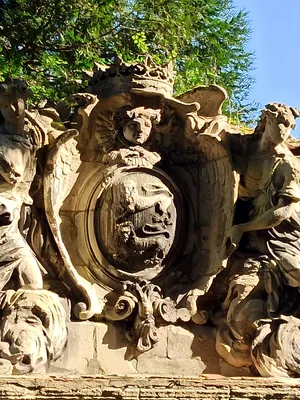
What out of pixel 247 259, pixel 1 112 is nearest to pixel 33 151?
pixel 1 112

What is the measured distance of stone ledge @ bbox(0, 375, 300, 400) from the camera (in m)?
7.17

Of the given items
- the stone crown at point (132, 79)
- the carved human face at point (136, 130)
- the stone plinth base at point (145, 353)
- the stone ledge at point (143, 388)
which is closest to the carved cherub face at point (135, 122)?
the carved human face at point (136, 130)

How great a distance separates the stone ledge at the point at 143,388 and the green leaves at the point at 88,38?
527cm

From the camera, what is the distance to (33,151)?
26.8 ft

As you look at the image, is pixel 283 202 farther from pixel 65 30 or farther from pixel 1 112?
pixel 65 30

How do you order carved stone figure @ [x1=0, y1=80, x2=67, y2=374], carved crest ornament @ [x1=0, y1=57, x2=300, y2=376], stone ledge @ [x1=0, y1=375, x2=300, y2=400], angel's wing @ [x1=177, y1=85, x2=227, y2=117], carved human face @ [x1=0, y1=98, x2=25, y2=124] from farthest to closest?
angel's wing @ [x1=177, y1=85, x2=227, y2=117]
carved human face @ [x1=0, y1=98, x2=25, y2=124]
carved crest ornament @ [x1=0, y1=57, x2=300, y2=376]
carved stone figure @ [x1=0, y1=80, x2=67, y2=374]
stone ledge @ [x1=0, y1=375, x2=300, y2=400]

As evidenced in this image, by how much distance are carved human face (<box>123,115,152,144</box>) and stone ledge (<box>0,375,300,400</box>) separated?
1.87m

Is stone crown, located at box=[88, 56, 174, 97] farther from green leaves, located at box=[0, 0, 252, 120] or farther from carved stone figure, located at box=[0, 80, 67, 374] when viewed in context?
green leaves, located at box=[0, 0, 252, 120]

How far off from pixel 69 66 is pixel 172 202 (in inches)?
190

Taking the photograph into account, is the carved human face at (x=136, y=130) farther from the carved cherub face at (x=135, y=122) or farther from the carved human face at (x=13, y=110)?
the carved human face at (x=13, y=110)

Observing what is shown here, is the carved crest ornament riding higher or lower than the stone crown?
lower

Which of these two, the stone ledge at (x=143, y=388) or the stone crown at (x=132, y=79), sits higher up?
the stone crown at (x=132, y=79)

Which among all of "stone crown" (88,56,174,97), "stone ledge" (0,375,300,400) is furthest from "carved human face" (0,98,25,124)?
"stone ledge" (0,375,300,400)

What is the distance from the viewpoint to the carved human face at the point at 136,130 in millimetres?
8430
